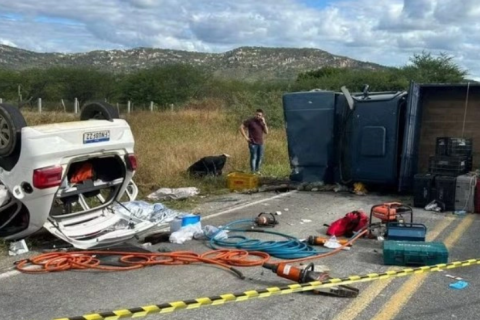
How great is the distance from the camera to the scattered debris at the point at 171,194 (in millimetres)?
11649

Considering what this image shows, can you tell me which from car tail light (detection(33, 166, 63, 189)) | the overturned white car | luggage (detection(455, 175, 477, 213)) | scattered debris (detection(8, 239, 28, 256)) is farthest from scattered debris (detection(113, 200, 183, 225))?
luggage (detection(455, 175, 477, 213))

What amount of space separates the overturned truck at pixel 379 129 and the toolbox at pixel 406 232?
4.60m

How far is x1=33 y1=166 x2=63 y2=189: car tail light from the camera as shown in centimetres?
686

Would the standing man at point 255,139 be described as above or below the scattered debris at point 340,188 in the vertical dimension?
above

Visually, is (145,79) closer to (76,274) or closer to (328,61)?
(76,274)

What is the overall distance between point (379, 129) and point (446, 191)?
2.09 m

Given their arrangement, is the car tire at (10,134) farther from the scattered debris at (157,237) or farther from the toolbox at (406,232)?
the toolbox at (406,232)

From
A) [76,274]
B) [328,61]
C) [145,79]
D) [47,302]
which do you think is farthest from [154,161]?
[328,61]

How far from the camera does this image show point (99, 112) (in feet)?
27.4

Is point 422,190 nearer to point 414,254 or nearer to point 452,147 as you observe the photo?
point 452,147

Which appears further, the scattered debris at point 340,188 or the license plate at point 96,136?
the scattered debris at point 340,188

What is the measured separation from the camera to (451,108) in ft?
42.0

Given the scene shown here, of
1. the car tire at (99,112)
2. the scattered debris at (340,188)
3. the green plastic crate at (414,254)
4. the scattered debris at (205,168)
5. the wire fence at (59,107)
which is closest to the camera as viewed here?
the green plastic crate at (414,254)

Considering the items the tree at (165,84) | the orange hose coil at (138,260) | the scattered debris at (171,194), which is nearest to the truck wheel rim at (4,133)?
the orange hose coil at (138,260)
